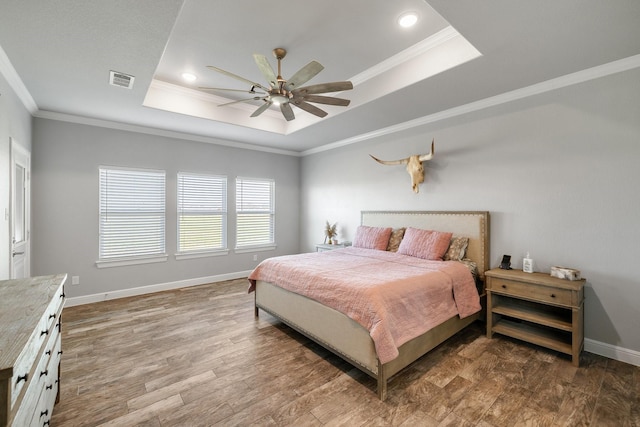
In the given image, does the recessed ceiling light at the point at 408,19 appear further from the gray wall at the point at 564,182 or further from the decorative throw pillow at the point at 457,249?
the decorative throw pillow at the point at 457,249

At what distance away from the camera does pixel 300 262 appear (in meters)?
3.36

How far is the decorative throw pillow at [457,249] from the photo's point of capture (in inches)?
137

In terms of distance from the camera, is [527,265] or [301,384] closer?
[301,384]

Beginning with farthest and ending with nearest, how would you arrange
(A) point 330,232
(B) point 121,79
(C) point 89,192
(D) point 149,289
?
(A) point 330,232 → (D) point 149,289 → (C) point 89,192 → (B) point 121,79

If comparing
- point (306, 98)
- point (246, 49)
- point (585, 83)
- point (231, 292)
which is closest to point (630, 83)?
point (585, 83)

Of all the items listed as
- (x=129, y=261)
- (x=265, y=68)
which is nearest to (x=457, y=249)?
(x=265, y=68)

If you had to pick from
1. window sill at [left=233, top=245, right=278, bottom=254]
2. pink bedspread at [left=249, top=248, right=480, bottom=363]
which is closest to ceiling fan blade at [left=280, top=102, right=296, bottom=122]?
pink bedspread at [left=249, top=248, right=480, bottom=363]

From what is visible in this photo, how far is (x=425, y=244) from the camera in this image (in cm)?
365

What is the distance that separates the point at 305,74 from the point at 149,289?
4.33 meters

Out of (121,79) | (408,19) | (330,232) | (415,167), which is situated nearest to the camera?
(408,19)

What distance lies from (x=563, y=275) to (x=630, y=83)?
1.85m

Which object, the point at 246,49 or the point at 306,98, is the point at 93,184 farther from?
the point at 306,98

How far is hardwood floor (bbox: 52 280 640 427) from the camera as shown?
191 cm

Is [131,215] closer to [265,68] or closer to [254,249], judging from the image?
[254,249]
